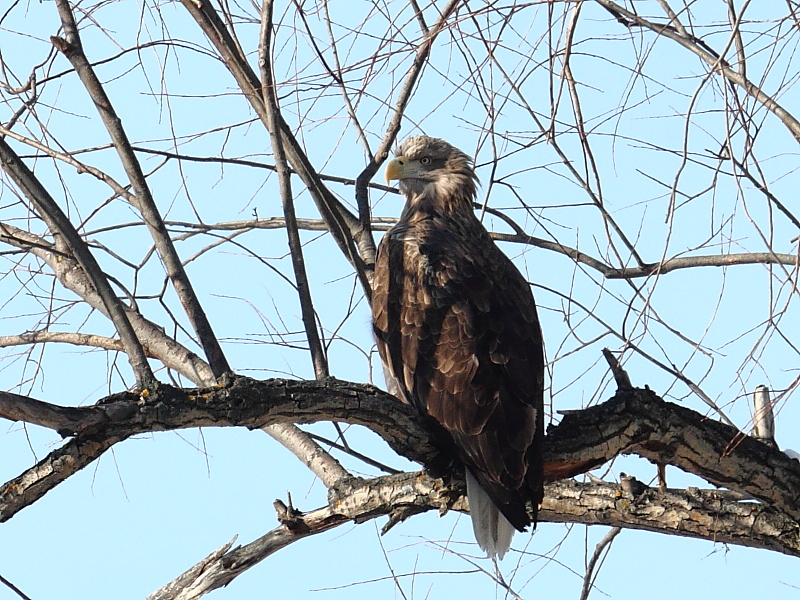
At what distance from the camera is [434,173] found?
20.8 feet

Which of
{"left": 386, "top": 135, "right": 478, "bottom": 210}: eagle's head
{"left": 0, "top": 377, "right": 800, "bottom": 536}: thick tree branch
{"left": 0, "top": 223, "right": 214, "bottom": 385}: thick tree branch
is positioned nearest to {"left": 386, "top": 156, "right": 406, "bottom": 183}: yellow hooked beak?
{"left": 386, "top": 135, "right": 478, "bottom": 210}: eagle's head

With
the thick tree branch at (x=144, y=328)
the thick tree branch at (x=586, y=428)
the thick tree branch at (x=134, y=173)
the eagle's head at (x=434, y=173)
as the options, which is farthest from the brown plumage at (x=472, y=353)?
the thick tree branch at (x=134, y=173)

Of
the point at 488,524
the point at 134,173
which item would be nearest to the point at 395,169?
the point at 134,173

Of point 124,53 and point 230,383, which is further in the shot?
point 124,53

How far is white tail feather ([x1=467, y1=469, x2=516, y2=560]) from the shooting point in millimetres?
4527

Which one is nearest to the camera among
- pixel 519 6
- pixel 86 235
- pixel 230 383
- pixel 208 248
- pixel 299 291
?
pixel 230 383

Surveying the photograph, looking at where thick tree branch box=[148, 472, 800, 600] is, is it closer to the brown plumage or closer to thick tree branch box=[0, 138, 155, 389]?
the brown plumage

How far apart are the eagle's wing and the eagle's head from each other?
0.65m

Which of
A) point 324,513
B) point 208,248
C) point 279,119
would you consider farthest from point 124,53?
point 324,513

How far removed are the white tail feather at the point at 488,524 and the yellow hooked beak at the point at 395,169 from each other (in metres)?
2.20

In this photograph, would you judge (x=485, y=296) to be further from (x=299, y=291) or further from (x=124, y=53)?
(x=124, y=53)

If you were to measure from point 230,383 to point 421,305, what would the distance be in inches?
63.9

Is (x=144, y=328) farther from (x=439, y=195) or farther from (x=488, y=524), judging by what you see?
(x=439, y=195)

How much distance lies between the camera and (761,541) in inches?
169
